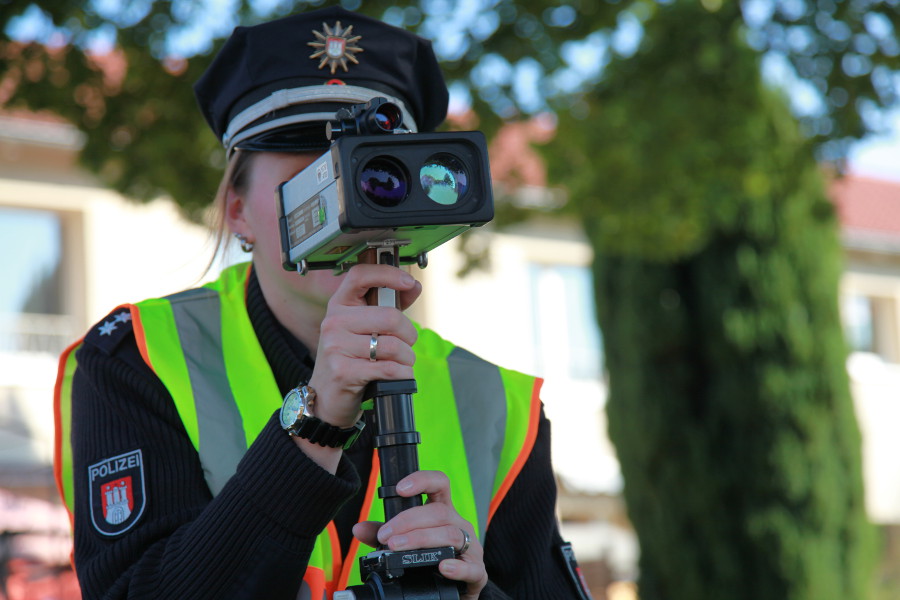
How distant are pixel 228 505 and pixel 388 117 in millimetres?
578

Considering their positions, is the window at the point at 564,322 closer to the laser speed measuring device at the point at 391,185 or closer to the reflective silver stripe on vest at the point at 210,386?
the reflective silver stripe on vest at the point at 210,386

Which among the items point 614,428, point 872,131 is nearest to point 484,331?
point 614,428

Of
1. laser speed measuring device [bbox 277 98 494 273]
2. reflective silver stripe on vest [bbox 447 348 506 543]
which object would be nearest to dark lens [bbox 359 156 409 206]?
laser speed measuring device [bbox 277 98 494 273]

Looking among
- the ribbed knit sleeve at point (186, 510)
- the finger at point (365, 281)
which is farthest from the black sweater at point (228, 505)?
the finger at point (365, 281)

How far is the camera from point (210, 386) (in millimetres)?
1915

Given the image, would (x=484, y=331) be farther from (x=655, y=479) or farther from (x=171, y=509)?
(x=171, y=509)

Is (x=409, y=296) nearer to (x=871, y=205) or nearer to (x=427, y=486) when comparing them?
(x=427, y=486)

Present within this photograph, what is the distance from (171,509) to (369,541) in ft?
1.28

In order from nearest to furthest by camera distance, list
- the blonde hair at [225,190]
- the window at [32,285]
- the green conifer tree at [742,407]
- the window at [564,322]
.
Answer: the blonde hair at [225,190] → the green conifer tree at [742,407] → the window at [32,285] → the window at [564,322]

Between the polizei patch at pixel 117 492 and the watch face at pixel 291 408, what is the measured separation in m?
0.32

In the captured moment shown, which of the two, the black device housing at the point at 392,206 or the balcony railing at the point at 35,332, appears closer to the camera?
the black device housing at the point at 392,206

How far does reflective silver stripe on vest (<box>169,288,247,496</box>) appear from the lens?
1805mm

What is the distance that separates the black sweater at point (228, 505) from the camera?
155 centimetres

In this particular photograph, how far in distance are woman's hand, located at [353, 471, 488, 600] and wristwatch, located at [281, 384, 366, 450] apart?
0.13 metres
